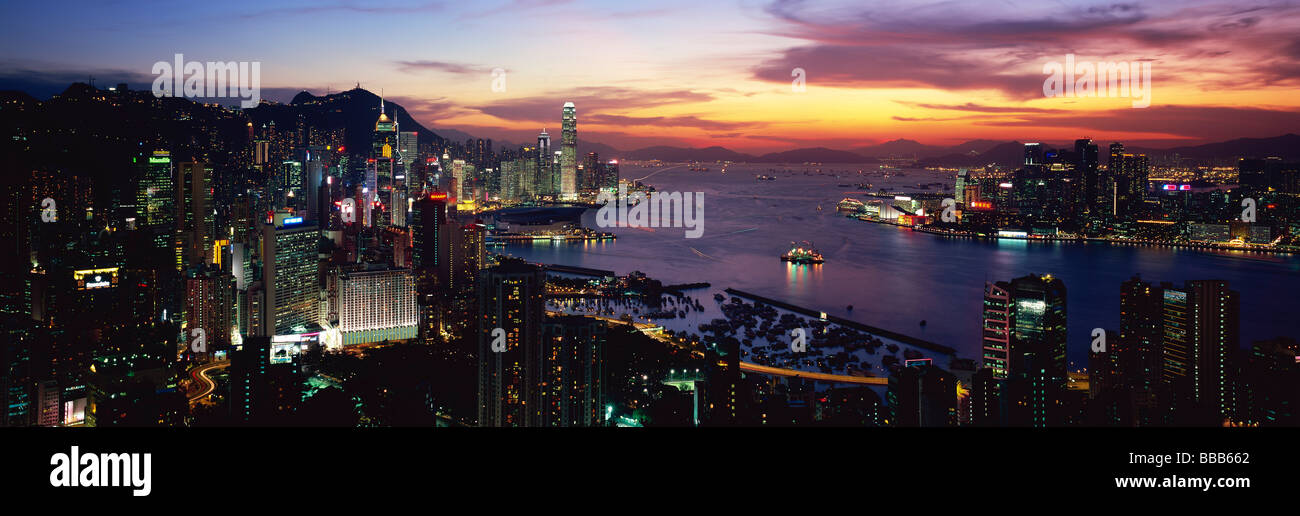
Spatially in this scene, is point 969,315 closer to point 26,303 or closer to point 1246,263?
point 1246,263

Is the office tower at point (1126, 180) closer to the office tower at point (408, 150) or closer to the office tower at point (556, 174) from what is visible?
the office tower at point (556, 174)

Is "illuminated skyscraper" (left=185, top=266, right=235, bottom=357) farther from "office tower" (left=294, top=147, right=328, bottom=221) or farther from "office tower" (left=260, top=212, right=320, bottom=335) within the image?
"office tower" (left=294, top=147, right=328, bottom=221)

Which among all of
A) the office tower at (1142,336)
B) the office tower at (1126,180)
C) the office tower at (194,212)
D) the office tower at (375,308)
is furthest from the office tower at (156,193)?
the office tower at (1126,180)

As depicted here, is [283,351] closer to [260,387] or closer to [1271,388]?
[260,387]

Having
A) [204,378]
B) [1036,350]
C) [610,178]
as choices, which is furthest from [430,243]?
[610,178]

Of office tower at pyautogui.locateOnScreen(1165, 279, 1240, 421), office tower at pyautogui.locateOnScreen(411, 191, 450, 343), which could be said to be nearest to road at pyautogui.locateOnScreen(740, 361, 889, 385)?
office tower at pyautogui.locateOnScreen(1165, 279, 1240, 421)
